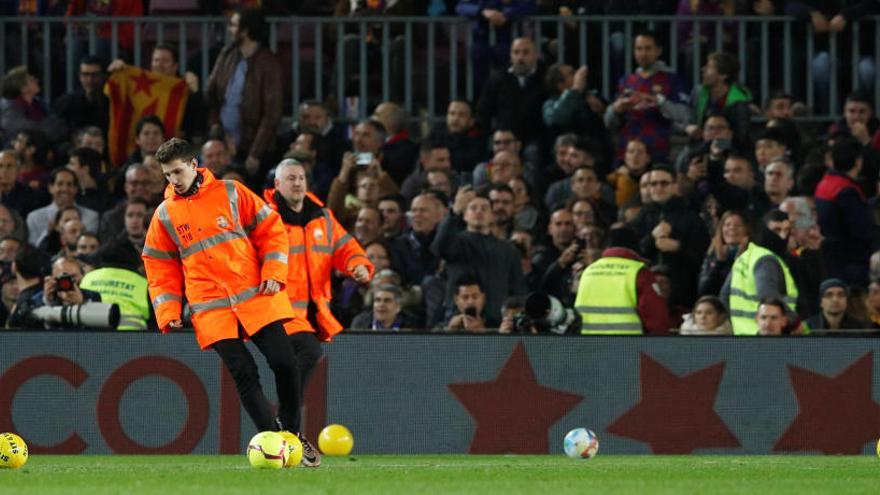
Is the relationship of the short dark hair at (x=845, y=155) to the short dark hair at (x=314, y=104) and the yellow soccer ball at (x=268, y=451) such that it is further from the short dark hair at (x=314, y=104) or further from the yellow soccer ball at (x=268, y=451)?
the yellow soccer ball at (x=268, y=451)

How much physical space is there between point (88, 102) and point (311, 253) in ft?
26.4

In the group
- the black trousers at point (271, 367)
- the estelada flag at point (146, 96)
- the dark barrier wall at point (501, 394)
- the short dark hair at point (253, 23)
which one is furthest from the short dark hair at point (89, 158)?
the black trousers at point (271, 367)

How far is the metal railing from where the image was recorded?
21.6 meters

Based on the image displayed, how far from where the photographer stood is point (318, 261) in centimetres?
1403

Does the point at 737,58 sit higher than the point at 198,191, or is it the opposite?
the point at 737,58

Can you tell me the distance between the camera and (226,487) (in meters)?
11.0

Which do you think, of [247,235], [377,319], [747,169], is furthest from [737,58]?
[247,235]

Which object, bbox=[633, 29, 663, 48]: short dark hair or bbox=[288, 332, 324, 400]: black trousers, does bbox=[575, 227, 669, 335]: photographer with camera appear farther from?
bbox=[633, 29, 663, 48]: short dark hair

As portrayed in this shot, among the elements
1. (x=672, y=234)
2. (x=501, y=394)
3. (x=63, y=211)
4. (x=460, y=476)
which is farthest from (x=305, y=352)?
(x=63, y=211)

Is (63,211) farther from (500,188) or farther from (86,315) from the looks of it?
(500,188)

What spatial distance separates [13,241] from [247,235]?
21.2 ft

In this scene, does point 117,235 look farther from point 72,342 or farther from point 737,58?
point 737,58

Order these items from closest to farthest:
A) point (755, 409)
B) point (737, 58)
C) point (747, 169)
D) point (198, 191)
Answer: point (198, 191), point (755, 409), point (747, 169), point (737, 58)

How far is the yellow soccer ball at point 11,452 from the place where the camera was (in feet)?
42.9
